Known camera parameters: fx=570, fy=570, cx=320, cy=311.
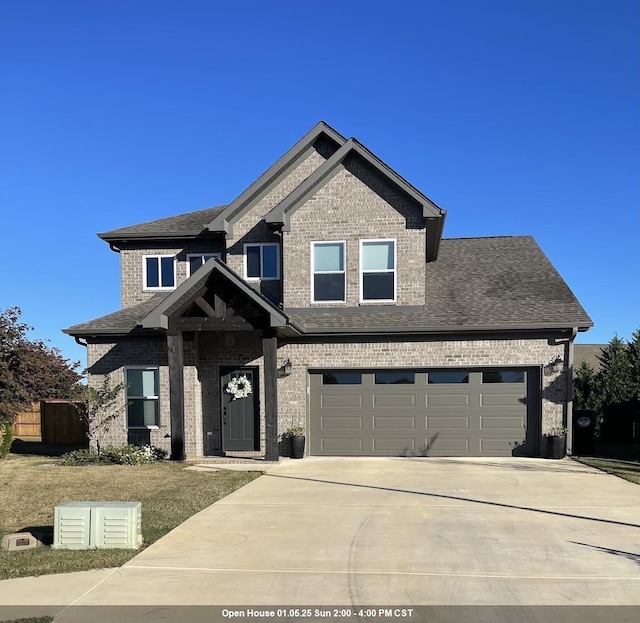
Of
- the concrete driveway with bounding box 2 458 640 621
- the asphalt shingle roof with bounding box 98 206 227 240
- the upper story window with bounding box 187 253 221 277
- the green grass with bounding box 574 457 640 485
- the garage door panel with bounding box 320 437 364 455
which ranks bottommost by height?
the concrete driveway with bounding box 2 458 640 621

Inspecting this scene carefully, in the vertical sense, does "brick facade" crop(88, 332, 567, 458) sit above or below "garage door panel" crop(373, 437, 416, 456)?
above

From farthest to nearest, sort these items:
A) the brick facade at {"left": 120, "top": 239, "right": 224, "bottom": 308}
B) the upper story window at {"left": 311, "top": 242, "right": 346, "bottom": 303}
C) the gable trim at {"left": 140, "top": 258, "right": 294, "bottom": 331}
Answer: the brick facade at {"left": 120, "top": 239, "right": 224, "bottom": 308} < the upper story window at {"left": 311, "top": 242, "right": 346, "bottom": 303} < the gable trim at {"left": 140, "top": 258, "right": 294, "bottom": 331}

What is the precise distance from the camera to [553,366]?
48.6 ft

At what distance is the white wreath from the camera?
1554 cm

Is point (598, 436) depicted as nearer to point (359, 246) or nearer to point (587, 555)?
point (359, 246)

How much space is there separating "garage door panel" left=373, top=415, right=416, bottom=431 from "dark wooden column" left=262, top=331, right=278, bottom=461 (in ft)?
9.85

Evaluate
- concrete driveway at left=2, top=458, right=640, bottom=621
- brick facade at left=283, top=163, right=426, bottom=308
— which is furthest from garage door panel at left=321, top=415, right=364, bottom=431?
concrete driveway at left=2, top=458, right=640, bottom=621

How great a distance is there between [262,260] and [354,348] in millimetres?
3894

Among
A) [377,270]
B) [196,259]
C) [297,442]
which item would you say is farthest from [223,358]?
[377,270]

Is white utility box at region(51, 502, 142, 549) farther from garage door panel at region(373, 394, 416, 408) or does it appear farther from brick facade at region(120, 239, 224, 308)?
brick facade at region(120, 239, 224, 308)

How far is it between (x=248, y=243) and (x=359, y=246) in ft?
11.0

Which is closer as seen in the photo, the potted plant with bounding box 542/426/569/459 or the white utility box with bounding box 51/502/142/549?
the white utility box with bounding box 51/502/142/549

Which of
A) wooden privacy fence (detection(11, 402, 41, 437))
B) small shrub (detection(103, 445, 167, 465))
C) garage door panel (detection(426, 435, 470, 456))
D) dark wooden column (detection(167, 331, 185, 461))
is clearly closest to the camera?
small shrub (detection(103, 445, 167, 465))

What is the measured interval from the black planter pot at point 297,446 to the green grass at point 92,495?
2.59 metres
